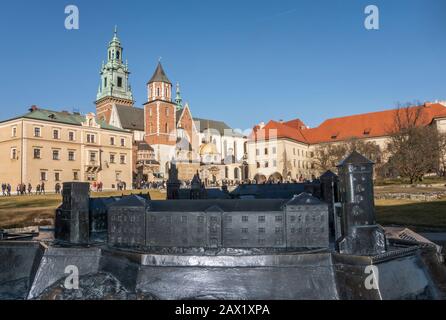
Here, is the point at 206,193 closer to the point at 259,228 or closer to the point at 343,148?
the point at 259,228

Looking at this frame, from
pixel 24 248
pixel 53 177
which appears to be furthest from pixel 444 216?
pixel 53 177

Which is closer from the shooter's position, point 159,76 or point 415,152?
point 415,152

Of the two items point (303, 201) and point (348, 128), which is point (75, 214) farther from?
point (348, 128)

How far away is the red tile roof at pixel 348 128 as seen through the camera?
8656cm

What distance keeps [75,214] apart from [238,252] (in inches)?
274

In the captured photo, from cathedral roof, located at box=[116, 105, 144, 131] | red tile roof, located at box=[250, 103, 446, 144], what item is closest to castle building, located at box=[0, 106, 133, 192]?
cathedral roof, located at box=[116, 105, 144, 131]

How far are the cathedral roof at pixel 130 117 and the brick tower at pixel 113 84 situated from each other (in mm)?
4352

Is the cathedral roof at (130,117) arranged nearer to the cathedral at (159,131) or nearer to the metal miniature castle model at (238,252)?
the cathedral at (159,131)

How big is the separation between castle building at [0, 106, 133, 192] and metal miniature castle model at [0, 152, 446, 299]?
48.8 meters

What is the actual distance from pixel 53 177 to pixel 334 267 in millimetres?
59054

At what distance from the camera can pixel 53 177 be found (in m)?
60.2

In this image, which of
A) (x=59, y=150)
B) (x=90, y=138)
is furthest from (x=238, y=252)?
(x=90, y=138)

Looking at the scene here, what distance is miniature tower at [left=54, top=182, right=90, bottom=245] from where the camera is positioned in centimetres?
1428

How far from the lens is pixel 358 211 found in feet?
39.7
